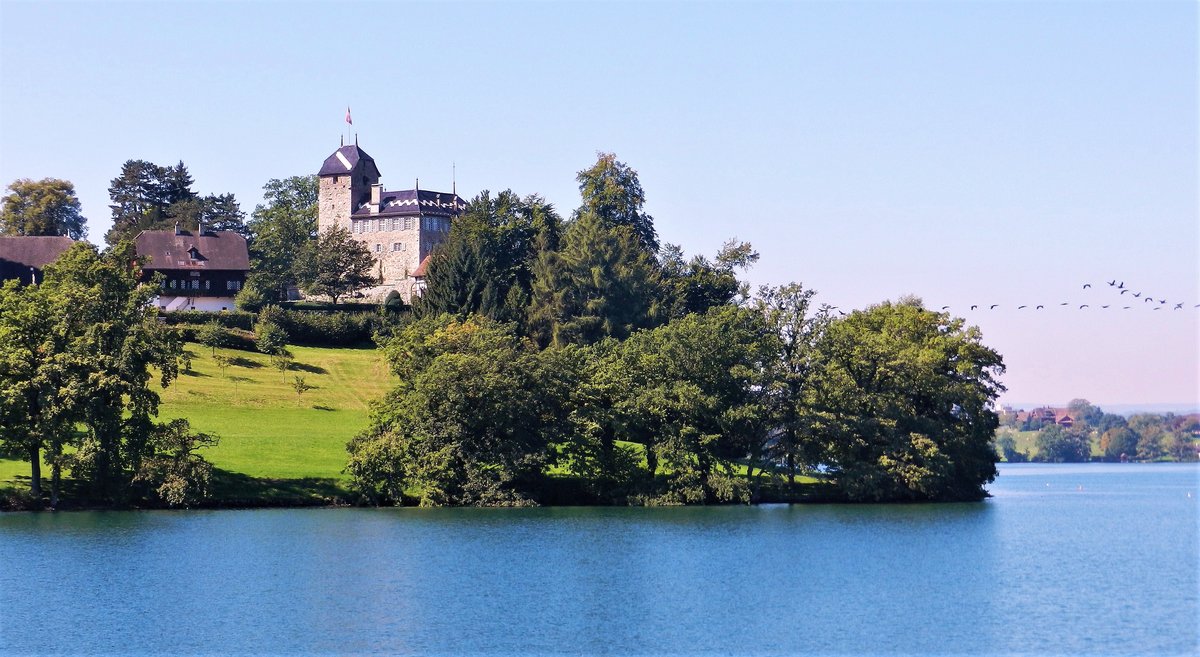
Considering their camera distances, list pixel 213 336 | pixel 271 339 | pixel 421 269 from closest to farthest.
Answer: pixel 213 336 < pixel 271 339 < pixel 421 269

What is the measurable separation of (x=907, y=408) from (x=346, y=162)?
8023 cm

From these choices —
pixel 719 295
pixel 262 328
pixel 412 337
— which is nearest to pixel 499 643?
pixel 412 337

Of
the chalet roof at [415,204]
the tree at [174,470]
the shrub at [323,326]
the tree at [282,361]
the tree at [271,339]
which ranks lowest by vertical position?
the tree at [174,470]

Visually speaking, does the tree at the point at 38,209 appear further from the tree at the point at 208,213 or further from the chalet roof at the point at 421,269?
the chalet roof at the point at 421,269

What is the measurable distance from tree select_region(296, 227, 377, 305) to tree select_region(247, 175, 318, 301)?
168 centimetres

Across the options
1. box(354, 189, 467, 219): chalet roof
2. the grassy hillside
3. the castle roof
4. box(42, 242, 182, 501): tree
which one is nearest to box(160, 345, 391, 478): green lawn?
the grassy hillside

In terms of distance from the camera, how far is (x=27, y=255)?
111125 mm

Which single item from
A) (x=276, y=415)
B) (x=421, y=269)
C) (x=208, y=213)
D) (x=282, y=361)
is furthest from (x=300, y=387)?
(x=208, y=213)

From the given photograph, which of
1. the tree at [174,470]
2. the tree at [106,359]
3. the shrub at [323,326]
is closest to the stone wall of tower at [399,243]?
the shrub at [323,326]

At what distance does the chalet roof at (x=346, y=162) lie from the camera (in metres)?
138

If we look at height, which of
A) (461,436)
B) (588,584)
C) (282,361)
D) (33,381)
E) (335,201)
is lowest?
(588,584)

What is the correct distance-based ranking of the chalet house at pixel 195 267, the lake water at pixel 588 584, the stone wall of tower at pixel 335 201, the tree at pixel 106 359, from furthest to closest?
the stone wall of tower at pixel 335 201
the chalet house at pixel 195 267
the tree at pixel 106 359
the lake water at pixel 588 584

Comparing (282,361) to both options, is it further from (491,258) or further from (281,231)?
(281,231)

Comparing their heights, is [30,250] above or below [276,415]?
above
